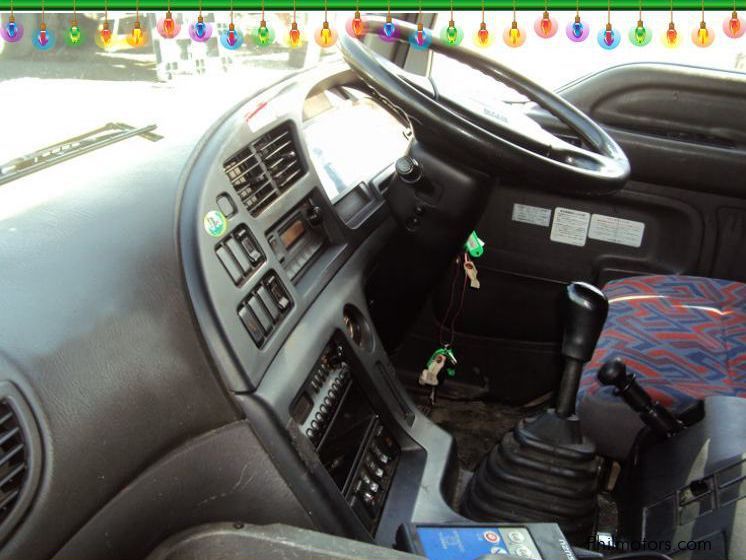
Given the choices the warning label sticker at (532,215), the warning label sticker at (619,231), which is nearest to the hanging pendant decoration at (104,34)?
the warning label sticker at (532,215)

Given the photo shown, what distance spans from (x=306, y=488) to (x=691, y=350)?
0.87m

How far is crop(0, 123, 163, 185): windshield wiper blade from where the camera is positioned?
1031 mm

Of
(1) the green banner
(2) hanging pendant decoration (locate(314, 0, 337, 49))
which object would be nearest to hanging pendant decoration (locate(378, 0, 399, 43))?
(2) hanging pendant decoration (locate(314, 0, 337, 49))

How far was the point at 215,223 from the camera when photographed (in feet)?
3.42

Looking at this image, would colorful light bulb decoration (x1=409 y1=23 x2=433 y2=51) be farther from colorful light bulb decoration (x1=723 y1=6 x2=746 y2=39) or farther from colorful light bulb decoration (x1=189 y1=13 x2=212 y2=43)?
colorful light bulb decoration (x1=723 y1=6 x2=746 y2=39)

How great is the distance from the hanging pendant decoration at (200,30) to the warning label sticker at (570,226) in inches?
42.8

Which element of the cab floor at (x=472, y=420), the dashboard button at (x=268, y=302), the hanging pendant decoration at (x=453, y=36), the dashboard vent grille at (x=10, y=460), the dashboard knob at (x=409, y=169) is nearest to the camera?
the dashboard vent grille at (x=10, y=460)

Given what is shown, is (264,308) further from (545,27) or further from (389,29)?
(545,27)

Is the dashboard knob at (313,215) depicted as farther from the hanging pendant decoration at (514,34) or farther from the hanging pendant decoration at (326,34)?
the hanging pendant decoration at (514,34)

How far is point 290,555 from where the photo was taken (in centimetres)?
92

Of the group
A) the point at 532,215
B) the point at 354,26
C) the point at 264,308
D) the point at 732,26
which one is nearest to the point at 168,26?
the point at 354,26

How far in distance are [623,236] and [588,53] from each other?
1.69ft

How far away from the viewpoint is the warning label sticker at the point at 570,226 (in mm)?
2070

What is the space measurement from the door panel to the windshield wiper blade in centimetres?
102
